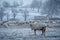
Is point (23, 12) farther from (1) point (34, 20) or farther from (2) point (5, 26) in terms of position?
(2) point (5, 26)

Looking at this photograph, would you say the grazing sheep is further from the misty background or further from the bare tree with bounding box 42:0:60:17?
the bare tree with bounding box 42:0:60:17

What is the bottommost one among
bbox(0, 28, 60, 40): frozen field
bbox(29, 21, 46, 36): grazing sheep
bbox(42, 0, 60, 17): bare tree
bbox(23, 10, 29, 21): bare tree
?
bbox(0, 28, 60, 40): frozen field

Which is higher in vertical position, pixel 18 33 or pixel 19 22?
pixel 19 22

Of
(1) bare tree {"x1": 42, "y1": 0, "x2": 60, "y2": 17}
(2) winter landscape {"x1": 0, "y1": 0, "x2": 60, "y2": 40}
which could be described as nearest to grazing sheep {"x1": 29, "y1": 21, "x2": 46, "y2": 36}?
(2) winter landscape {"x1": 0, "y1": 0, "x2": 60, "y2": 40}

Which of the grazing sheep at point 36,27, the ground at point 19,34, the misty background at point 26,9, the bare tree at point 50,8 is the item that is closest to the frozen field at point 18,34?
the ground at point 19,34

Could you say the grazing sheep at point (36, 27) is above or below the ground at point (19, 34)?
above

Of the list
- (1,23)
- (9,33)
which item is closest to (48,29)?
(9,33)

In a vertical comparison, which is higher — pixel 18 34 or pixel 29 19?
pixel 29 19

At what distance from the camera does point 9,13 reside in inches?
168

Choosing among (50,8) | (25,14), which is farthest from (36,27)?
(50,8)

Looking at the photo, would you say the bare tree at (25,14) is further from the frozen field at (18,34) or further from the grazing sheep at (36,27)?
the frozen field at (18,34)

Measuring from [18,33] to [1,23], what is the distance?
641mm

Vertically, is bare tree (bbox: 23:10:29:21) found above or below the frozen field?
above

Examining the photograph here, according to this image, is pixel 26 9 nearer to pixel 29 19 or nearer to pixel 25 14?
pixel 25 14
